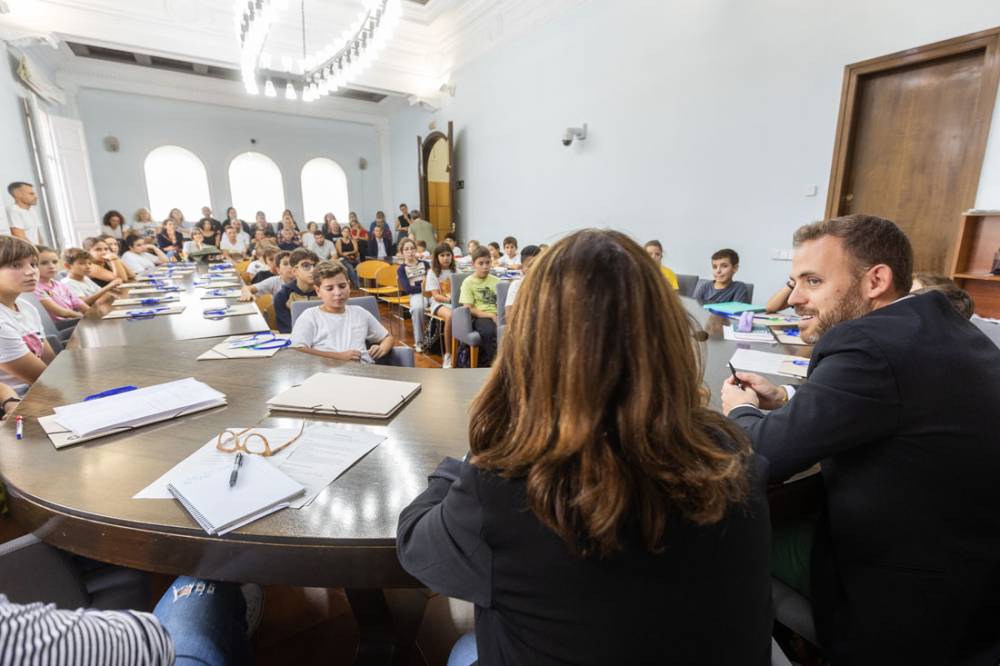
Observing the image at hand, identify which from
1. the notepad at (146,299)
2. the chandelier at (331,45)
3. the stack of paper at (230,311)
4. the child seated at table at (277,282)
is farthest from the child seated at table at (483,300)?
the notepad at (146,299)

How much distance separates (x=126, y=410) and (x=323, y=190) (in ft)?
37.5

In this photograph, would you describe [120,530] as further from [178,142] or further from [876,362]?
[178,142]

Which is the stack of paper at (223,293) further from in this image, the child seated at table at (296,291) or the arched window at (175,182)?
the arched window at (175,182)

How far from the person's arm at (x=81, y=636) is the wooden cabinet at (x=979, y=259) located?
12.5 feet

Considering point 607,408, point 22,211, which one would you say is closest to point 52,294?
point 22,211

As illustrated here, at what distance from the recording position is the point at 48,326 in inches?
119

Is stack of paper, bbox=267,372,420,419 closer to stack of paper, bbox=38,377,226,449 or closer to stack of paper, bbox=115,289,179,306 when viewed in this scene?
stack of paper, bbox=38,377,226,449

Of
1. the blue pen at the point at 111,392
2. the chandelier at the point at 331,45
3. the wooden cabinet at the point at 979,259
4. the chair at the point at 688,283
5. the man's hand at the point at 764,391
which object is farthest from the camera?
the chair at the point at 688,283

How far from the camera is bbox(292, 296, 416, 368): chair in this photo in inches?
94.3

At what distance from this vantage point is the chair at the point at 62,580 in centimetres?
87

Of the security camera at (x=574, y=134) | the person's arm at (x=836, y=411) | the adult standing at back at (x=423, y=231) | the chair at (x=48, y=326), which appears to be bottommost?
the chair at (x=48, y=326)

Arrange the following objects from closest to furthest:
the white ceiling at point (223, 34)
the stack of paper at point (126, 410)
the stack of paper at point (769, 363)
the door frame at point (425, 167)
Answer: the stack of paper at point (126, 410) < the stack of paper at point (769, 363) < the white ceiling at point (223, 34) < the door frame at point (425, 167)

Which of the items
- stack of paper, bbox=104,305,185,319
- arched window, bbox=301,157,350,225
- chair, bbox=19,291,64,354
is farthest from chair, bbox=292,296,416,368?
arched window, bbox=301,157,350,225

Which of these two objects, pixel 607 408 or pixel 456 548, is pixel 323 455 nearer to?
pixel 456 548
